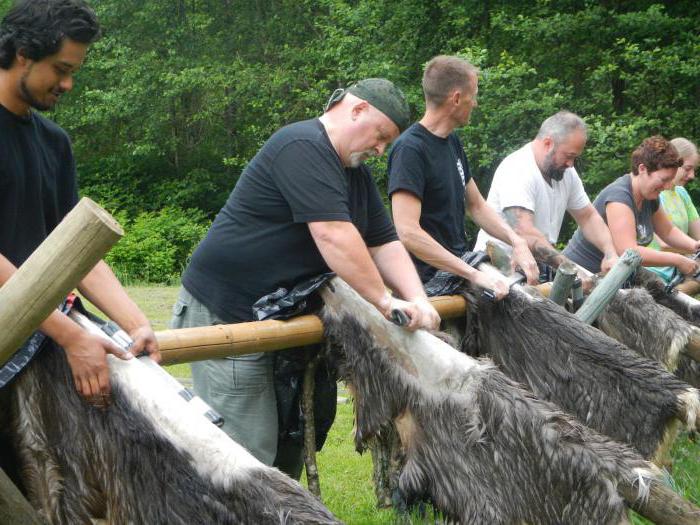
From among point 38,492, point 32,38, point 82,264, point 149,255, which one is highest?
point 32,38

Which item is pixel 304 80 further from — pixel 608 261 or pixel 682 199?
pixel 608 261

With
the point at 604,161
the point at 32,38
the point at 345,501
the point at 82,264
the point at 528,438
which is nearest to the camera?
the point at 82,264

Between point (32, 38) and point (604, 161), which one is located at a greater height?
point (32, 38)

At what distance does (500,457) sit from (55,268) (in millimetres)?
1592

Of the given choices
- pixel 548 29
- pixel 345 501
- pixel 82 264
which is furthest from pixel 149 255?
pixel 82 264

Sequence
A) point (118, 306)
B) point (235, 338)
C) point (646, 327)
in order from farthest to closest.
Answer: point (646, 327) < point (235, 338) < point (118, 306)

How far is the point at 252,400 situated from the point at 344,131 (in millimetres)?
952

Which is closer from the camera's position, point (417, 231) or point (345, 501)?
point (417, 231)

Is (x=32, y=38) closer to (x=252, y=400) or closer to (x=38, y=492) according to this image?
(x=38, y=492)

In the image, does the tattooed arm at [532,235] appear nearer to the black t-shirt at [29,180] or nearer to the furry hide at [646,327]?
the furry hide at [646,327]

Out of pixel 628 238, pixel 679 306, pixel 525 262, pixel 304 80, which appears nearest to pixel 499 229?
pixel 525 262

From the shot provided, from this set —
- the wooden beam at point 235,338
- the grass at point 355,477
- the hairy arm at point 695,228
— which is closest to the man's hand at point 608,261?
the grass at point 355,477

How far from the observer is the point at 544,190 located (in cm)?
518

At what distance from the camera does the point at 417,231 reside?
4016 mm
